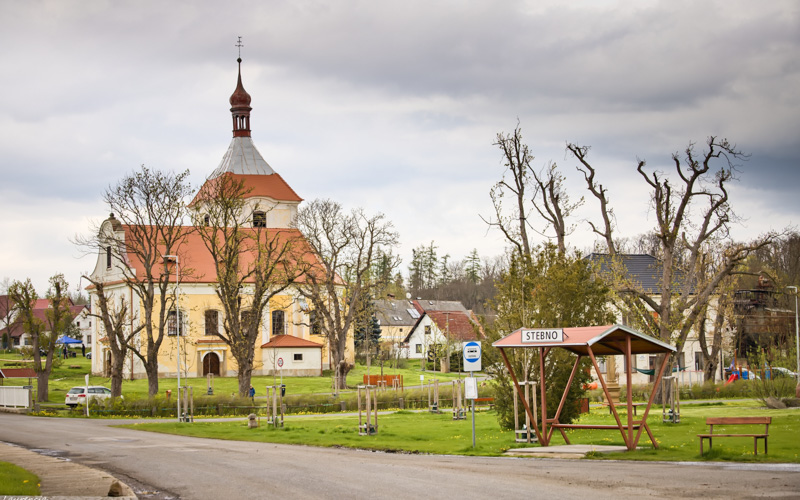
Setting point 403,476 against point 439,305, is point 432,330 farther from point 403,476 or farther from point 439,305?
point 403,476

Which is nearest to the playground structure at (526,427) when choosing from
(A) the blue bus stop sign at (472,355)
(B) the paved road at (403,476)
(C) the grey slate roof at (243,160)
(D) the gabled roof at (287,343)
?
(A) the blue bus stop sign at (472,355)

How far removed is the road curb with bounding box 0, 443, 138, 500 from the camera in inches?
535

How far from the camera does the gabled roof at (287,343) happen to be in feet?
226

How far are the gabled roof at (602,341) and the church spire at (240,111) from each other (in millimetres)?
58871

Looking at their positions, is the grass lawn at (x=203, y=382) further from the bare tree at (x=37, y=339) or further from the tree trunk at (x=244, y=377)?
the tree trunk at (x=244, y=377)

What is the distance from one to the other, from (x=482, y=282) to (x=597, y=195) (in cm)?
10700

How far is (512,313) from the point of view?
25.0 meters

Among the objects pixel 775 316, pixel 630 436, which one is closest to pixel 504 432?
pixel 630 436

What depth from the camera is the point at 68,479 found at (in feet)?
51.8

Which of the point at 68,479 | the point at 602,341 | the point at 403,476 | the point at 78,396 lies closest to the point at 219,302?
the point at 78,396

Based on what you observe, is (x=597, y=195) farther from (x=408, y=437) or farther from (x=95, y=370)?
(x=95, y=370)

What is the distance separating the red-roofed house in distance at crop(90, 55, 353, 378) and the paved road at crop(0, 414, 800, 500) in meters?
44.1

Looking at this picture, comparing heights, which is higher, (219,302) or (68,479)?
(219,302)

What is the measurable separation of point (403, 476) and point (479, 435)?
9280 mm
